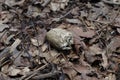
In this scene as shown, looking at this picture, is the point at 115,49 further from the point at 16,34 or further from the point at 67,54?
the point at 16,34

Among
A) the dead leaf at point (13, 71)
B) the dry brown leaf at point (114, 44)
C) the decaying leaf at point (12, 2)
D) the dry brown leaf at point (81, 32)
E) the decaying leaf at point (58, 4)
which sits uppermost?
the decaying leaf at point (12, 2)

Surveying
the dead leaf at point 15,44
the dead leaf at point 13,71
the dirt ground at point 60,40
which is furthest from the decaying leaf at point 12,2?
the dead leaf at point 13,71

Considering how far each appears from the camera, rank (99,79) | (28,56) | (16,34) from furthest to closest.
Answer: (16,34) → (28,56) → (99,79)

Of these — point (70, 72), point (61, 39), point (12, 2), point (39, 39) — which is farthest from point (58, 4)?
point (70, 72)

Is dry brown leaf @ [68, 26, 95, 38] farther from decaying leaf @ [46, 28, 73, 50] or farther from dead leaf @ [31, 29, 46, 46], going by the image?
dead leaf @ [31, 29, 46, 46]

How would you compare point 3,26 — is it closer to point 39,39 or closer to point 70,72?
point 39,39

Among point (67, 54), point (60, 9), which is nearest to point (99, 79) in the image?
point (67, 54)

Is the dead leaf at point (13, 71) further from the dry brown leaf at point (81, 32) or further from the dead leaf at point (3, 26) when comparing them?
the dry brown leaf at point (81, 32)

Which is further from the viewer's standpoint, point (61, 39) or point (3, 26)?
point (3, 26)
